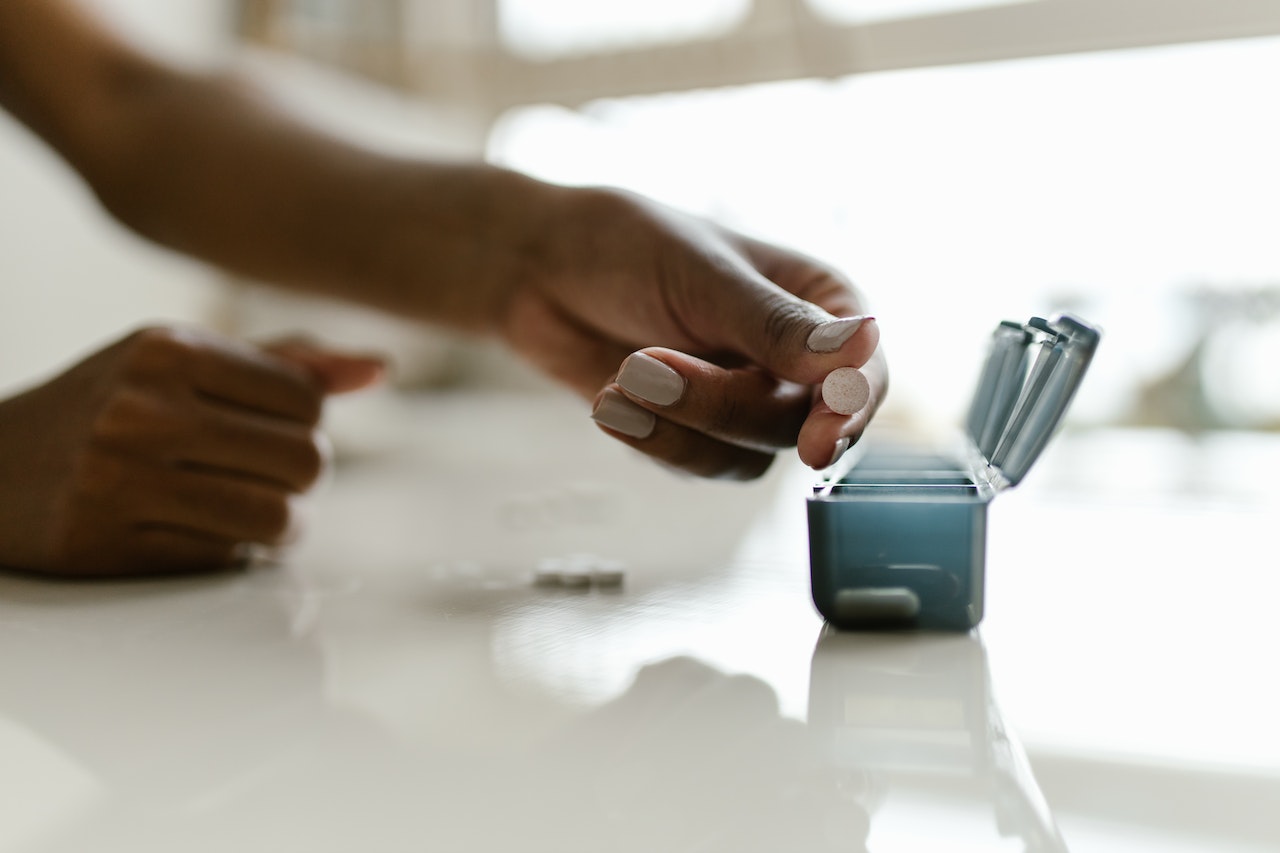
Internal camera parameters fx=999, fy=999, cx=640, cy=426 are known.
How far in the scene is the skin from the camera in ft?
2.18

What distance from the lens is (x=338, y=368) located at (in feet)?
2.51

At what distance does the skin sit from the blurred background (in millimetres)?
346

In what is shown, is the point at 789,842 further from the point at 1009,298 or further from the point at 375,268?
the point at 1009,298

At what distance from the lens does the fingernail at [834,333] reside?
17.9 inches

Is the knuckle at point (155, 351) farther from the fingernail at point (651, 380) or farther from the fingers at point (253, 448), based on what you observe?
the fingernail at point (651, 380)

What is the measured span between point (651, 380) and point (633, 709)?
153mm

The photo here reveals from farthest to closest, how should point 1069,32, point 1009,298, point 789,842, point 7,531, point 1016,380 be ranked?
point 1009,298
point 1069,32
point 7,531
point 1016,380
point 789,842

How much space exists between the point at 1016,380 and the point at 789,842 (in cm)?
32

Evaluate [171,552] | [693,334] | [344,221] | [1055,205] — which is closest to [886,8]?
[1055,205]

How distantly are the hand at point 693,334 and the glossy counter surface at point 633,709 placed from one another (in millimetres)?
106

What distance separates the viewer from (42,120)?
2.94 feet

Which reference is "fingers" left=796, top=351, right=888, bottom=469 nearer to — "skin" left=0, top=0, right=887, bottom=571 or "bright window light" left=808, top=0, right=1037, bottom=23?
"skin" left=0, top=0, right=887, bottom=571

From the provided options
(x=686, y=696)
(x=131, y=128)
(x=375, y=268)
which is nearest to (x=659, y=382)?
(x=686, y=696)

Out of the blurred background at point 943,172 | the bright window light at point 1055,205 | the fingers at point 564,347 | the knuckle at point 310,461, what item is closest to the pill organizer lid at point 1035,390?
the fingers at point 564,347
